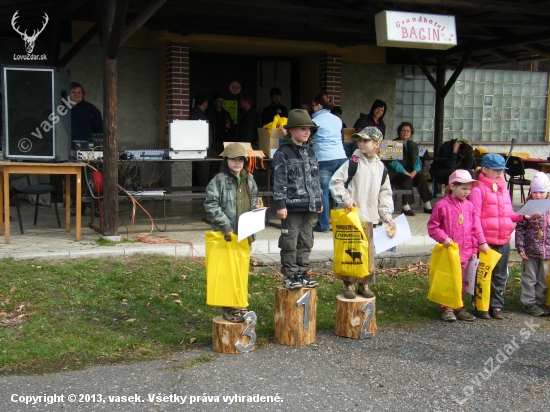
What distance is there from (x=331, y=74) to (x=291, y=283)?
321 inches

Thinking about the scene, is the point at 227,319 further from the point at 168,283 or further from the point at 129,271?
the point at 129,271

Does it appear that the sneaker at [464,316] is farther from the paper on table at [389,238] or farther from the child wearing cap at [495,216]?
the paper on table at [389,238]

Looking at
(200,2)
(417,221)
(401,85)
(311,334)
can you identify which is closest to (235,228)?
(311,334)

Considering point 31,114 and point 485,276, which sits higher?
point 31,114

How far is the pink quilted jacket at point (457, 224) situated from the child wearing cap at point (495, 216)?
16 centimetres

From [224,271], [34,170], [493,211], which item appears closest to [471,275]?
[493,211]

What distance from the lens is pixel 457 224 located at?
5922 mm

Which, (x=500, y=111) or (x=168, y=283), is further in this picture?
(x=500, y=111)

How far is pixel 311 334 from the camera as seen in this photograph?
5301 millimetres

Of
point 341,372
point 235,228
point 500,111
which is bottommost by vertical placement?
point 341,372

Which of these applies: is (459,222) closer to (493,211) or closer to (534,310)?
(493,211)

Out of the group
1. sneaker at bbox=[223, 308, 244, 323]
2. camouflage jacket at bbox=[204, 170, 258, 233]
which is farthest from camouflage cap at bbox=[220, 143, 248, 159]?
sneaker at bbox=[223, 308, 244, 323]

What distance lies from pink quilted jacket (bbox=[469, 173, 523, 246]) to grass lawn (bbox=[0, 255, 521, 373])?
0.88 metres

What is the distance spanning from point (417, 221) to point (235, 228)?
5.27 metres
